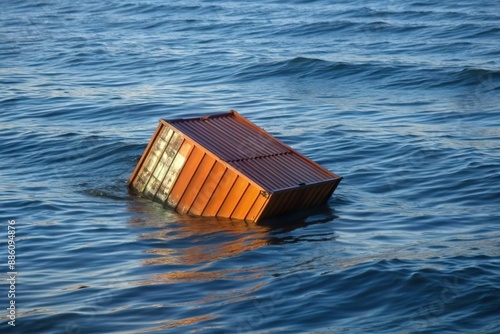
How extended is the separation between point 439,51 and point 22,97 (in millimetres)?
22123

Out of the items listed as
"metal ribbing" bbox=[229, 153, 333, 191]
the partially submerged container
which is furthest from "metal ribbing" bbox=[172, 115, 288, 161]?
"metal ribbing" bbox=[229, 153, 333, 191]

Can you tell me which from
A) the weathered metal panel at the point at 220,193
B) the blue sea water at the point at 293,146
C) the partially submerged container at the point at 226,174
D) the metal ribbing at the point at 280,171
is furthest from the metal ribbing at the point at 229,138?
the blue sea water at the point at 293,146

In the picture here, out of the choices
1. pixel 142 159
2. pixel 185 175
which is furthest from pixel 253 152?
pixel 142 159

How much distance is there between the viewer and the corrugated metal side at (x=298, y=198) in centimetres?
2261

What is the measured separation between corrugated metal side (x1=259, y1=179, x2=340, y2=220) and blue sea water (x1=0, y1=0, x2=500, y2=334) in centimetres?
36

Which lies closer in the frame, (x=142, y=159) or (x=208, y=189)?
(x=208, y=189)

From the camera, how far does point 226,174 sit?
22781 mm

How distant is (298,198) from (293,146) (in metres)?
8.36

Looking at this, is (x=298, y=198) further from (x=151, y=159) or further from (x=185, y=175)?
(x=151, y=159)

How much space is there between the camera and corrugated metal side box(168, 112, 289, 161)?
78.1 ft

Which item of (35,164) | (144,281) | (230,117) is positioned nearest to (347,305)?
(144,281)

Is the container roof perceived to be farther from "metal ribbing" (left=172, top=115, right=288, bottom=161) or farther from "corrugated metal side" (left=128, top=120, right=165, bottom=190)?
"corrugated metal side" (left=128, top=120, right=165, bottom=190)

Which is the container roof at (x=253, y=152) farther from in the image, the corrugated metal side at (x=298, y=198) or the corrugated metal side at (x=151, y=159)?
the corrugated metal side at (x=151, y=159)

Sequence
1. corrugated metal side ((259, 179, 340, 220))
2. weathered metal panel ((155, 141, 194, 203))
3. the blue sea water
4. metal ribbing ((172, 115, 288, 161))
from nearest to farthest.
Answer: the blue sea water
corrugated metal side ((259, 179, 340, 220))
weathered metal panel ((155, 141, 194, 203))
metal ribbing ((172, 115, 288, 161))
